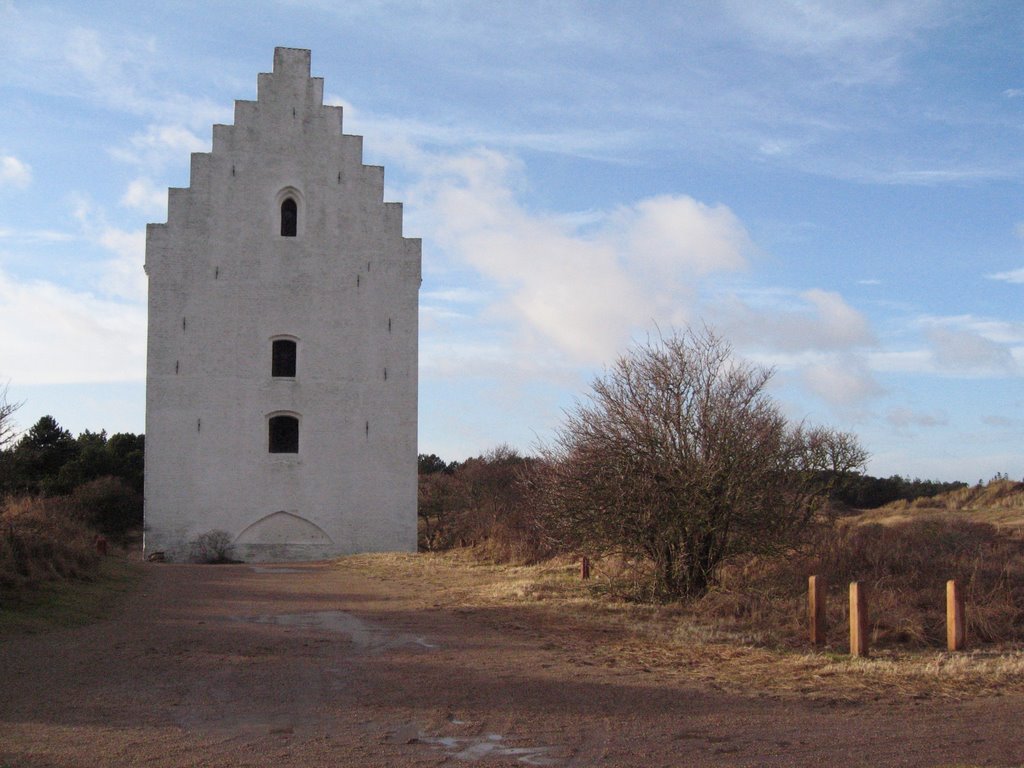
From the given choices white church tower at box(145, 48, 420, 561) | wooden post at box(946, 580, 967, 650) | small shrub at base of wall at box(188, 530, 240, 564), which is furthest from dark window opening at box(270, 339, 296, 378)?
wooden post at box(946, 580, 967, 650)

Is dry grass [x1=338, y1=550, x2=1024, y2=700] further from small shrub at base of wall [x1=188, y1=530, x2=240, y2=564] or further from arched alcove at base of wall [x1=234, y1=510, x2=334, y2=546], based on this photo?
small shrub at base of wall [x1=188, y1=530, x2=240, y2=564]

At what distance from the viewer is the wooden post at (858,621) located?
1076cm

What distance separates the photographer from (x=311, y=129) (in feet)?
105

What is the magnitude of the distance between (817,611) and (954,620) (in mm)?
1564

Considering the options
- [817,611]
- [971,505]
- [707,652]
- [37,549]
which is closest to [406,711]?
[707,652]

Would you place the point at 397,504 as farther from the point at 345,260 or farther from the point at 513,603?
the point at 513,603

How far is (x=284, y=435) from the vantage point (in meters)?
31.4

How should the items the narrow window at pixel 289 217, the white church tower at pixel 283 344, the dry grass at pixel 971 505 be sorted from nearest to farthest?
the white church tower at pixel 283 344, the narrow window at pixel 289 217, the dry grass at pixel 971 505

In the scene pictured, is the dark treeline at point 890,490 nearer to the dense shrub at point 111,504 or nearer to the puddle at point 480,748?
the dense shrub at point 111,504

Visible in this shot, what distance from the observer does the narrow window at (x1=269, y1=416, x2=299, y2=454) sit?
102ft

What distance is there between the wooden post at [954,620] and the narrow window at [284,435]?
2288 centimetres

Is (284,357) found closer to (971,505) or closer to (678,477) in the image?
(678,477)

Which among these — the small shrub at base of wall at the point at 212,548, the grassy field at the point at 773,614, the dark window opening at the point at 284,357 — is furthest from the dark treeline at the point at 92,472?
the grassy field at the point at 773,614

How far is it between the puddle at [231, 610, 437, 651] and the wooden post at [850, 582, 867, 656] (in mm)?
4616
